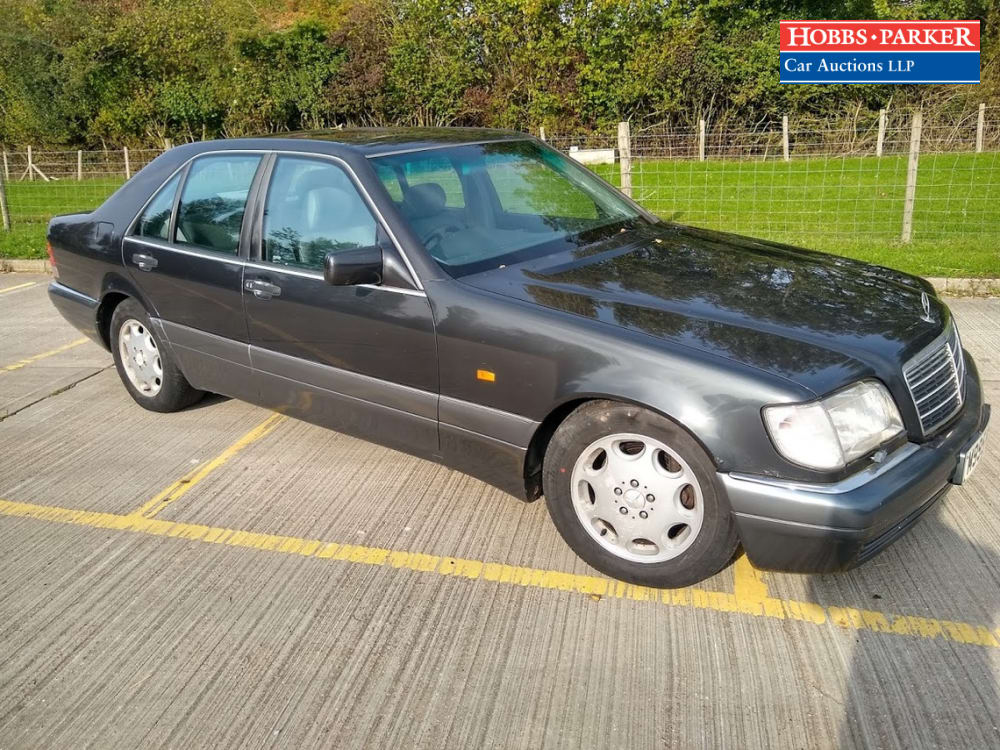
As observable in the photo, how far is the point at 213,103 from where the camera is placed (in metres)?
28.3

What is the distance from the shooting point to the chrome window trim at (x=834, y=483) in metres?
2.67

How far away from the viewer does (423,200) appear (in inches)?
147

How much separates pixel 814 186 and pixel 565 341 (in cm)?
1178

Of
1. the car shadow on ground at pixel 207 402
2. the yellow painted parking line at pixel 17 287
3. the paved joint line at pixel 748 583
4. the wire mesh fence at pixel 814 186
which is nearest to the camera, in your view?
the paved joint line at pixel 748 583

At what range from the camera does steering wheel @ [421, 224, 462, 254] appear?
11.7 ft

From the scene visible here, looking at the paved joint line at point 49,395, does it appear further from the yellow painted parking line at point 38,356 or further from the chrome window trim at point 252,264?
the chrome window trim at point 252,264

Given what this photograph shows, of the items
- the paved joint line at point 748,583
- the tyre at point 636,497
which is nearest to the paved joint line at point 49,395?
the tyre at point 636,497

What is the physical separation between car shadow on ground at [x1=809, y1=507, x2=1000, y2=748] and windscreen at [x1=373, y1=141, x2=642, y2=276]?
1851 millimetres

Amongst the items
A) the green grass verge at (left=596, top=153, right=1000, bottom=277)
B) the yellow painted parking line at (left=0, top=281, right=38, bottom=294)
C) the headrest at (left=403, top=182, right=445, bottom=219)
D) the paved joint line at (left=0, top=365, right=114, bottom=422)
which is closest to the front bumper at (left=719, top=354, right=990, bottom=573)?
the headrest at (left=403, top=182, right=445, bottom=219)

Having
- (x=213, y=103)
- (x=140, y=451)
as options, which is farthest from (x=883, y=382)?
(x=213, y=103)

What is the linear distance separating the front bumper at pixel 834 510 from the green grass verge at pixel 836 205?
18.3 ft

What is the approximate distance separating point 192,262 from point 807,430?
3.17 m

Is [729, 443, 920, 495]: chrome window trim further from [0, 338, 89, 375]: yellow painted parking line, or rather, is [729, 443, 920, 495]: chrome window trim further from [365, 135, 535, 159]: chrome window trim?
[0, 338, 89, 375]: yellow painted parking line

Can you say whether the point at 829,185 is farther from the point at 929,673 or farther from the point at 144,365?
the point at 929,673
